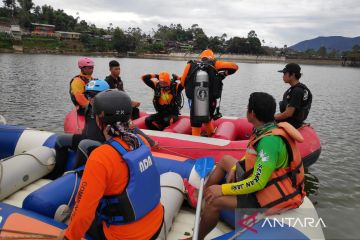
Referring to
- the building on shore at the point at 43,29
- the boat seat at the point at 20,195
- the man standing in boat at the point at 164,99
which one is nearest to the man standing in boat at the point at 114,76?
the man standing in boat at the point at 164,99

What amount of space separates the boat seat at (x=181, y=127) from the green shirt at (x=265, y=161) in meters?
3.12

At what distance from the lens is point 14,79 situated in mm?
18266

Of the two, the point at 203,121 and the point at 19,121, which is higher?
the point at 203,121

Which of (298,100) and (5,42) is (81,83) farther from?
(5,42)

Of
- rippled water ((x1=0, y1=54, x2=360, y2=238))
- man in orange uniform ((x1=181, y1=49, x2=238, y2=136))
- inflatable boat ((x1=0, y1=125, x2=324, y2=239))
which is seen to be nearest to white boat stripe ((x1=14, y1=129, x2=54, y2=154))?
inflatable boat ((x1=0, y1=125, x2=324, y2=239))

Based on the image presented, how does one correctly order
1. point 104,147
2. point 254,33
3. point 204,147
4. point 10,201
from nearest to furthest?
point 104,147, point 10,201, point 204,147, point 254,33

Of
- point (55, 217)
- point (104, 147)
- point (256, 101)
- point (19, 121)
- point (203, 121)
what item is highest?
point (256, 101)

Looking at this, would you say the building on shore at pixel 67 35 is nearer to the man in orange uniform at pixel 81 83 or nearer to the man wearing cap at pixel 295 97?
the man in orange uniform at pixel 81 83

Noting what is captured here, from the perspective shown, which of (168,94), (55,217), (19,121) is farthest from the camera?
(19,121)

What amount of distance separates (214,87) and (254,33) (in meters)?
113

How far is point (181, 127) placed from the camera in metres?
5.49

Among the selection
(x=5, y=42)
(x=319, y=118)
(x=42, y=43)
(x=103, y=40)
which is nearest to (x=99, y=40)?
(x=103, y=40)

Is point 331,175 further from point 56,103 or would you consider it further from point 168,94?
point 56,103

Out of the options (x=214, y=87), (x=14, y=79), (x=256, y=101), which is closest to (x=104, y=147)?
(x=256, y=101)
